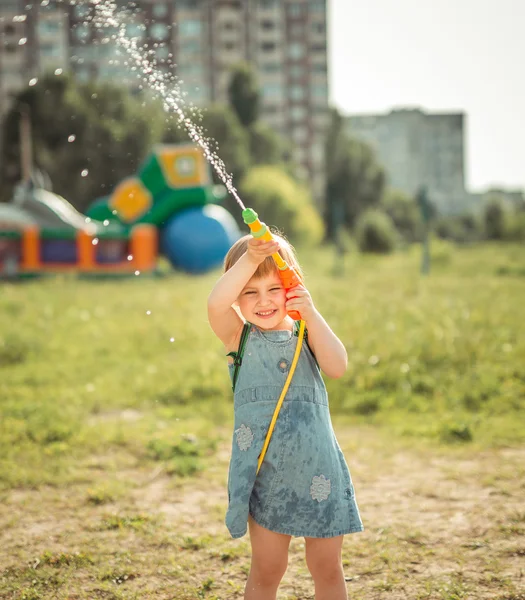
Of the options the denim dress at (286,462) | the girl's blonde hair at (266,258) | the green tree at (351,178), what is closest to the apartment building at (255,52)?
the green tree at (351,178)

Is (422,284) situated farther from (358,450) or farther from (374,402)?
(358,450)

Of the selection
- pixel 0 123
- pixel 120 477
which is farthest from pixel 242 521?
pixel 0 123

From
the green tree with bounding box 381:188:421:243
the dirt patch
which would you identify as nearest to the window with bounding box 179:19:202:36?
the green tree with bounding box 381:188:421:243

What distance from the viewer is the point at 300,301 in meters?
2.08

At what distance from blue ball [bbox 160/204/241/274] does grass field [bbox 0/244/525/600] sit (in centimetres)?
955

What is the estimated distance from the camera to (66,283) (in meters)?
15.8

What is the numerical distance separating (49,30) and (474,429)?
53.3 metres

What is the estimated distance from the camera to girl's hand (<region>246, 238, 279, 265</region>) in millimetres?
2010

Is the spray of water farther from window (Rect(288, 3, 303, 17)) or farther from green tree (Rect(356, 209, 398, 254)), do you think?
window (Rect(288, 3, 303, 17))

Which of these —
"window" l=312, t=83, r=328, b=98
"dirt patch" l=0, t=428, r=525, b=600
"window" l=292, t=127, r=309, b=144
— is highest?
"window" l=312, t=83, r=328, b=98

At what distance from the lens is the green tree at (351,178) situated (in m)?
48.9

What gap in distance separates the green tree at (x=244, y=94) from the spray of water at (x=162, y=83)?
4014 centimetres

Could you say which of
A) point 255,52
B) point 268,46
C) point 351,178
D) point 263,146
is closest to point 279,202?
point 263,146

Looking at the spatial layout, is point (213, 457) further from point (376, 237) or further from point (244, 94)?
point (244, 94)
